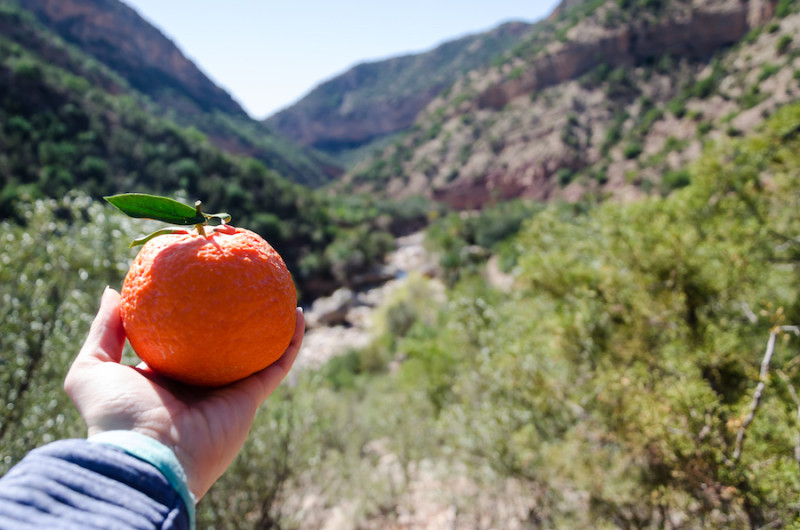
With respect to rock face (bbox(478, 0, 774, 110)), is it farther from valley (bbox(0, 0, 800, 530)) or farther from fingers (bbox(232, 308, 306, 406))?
fingers (bbox(232, 308, 306, 406))

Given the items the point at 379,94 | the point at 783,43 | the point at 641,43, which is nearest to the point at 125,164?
the point at 783,43

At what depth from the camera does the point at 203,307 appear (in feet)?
4.37

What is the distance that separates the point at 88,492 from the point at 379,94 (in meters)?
144

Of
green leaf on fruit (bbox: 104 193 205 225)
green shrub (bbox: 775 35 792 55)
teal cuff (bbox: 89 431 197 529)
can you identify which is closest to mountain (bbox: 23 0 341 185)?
green shrub (bbox: 775 35 792 55)

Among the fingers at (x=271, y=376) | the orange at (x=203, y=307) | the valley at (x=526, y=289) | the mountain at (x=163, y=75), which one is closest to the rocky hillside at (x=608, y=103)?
the valley at (x=526, y=289)

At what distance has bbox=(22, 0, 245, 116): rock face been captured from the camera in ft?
226

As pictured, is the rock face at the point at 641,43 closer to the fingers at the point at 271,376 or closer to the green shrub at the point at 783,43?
the green shrub at the point at 783,43

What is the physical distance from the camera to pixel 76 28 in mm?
70375

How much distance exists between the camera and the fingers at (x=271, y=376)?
5.35 ft

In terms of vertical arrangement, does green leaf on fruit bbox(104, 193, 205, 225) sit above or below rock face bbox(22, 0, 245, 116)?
below

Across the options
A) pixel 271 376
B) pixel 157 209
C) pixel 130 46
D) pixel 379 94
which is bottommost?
pixel 271 376

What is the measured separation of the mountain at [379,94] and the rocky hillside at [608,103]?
1572 inches

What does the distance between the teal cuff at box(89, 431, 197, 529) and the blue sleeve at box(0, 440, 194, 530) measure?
0.04 ft

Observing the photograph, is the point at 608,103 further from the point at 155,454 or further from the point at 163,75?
the point at 163,75
